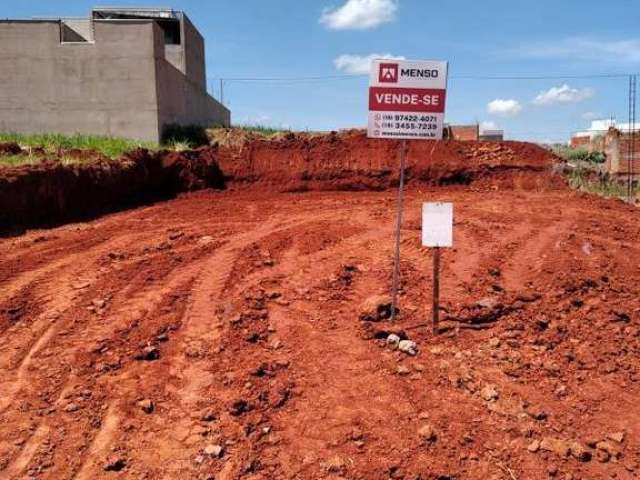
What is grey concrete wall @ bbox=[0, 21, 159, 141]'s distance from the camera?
1400cm

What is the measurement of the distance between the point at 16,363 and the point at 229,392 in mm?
Result: 1731

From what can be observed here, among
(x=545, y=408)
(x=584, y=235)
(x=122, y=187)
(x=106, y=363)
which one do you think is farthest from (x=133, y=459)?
(x=122, y=187)

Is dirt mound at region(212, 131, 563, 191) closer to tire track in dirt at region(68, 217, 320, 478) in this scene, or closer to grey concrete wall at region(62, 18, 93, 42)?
tire track in dirt at region(68, 217, 320, 478)

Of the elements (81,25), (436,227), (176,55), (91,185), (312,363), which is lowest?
(312,363)

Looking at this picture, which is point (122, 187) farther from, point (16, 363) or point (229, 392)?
point (229, 392)

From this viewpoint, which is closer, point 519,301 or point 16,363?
point 16,363

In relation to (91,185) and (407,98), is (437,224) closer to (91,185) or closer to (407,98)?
(407,98)

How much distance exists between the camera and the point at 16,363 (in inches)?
156

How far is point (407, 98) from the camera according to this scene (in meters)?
4.30

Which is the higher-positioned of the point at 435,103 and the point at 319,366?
the point at 435,103

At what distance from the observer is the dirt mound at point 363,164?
14312mm

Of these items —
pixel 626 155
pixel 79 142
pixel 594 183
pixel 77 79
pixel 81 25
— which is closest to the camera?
pixel 79 142

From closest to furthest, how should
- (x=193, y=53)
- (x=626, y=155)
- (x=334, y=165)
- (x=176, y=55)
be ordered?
1. (x=334, y=165)
2. (x=626, y=155)
3. (x=176, y=55)
4. (x=193, y=53)

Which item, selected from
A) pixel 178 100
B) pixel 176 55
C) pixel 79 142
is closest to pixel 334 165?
pixel 178 100
